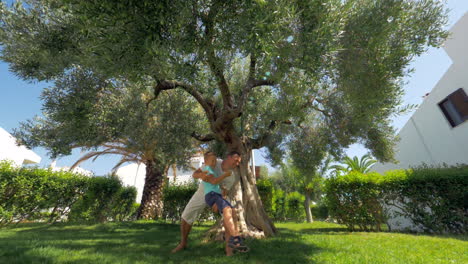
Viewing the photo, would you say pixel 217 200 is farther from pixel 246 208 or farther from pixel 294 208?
pixel 294 208

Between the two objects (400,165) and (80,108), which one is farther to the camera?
(400,165)

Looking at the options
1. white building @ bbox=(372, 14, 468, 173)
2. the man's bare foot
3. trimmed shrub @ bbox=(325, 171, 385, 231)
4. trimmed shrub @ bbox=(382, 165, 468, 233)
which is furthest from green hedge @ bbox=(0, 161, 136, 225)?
white building @ bbox=(372, 14, 468, 173)

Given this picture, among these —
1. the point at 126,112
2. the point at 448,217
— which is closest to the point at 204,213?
the point at 126,112

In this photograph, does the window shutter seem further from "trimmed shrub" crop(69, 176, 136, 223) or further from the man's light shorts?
"trimmed shrub" crop(69, 176, 136, 223)

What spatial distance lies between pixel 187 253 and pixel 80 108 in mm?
6385

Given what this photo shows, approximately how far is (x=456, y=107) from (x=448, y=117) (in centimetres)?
101

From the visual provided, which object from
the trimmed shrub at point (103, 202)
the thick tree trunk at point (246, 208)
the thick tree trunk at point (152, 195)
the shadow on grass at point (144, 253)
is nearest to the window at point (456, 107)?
the thick tree trunk at point (246, 208)

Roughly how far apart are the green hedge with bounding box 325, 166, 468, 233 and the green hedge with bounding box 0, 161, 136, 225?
41.7 feet

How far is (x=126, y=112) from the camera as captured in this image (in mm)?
8141

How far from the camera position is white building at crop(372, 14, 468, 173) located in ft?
45.9

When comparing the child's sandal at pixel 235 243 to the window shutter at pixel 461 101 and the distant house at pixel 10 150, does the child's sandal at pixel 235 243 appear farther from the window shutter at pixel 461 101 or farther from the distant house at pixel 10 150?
the distant house at pixel 10 150

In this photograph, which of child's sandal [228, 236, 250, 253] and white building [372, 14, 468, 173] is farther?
white building [372, 14, 468, 173]

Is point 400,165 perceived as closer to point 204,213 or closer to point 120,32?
point 204,213

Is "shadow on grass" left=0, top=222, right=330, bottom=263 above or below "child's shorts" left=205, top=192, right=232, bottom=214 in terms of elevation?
below
